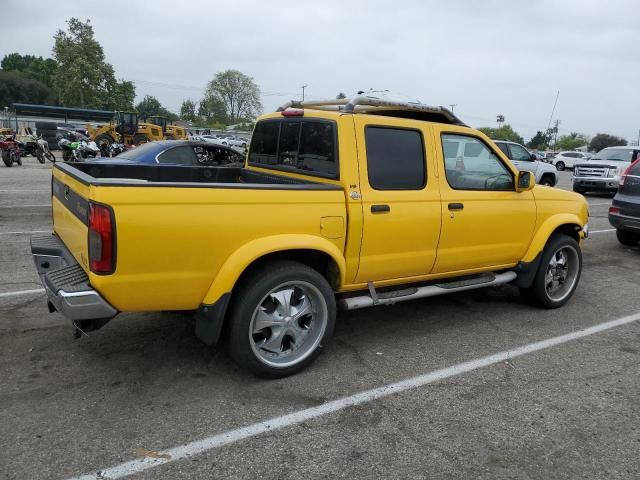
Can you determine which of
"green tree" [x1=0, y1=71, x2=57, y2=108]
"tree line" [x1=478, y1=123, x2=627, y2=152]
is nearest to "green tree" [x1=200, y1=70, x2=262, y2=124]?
"green tree" [x1=0, y1=71, x2=57, y2=108]

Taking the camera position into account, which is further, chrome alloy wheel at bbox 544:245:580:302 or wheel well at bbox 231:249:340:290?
chrome alloy wheel at bbox 544:245:580:302

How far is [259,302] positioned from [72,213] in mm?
1437

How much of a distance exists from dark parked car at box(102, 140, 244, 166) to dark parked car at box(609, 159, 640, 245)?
663cm

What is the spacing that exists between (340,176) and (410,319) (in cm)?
183

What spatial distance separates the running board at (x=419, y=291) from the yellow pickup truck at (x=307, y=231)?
0.01m

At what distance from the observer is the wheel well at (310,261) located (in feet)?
11.3

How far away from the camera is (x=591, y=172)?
17.4 meters

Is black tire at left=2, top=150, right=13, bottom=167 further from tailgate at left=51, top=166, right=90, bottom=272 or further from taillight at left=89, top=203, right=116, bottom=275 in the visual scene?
taillight at left=89, top=203, right=116, bottom=275

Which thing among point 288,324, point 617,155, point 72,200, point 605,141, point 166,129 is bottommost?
point 288,324

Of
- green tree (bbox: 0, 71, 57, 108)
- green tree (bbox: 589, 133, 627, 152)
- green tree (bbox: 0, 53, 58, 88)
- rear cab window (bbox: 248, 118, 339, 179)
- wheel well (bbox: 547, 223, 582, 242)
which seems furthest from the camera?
green tree (bbox: 0, 53, 58, 88)

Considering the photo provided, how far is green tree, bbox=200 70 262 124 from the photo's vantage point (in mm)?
108875

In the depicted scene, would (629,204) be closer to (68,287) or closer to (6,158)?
(68,287)

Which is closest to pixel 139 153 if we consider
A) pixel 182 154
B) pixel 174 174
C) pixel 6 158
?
pixel 182 154

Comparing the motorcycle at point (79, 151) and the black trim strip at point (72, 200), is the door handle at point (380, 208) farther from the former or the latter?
the motorcycle at point (79, 151)
